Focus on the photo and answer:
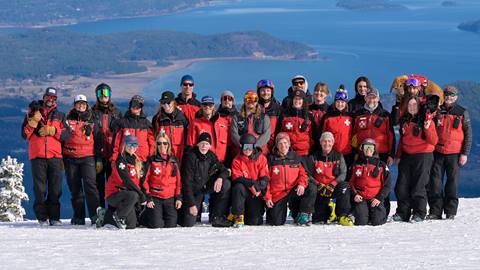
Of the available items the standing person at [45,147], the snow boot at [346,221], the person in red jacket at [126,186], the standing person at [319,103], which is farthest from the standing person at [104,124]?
the snow boot at [346,221]

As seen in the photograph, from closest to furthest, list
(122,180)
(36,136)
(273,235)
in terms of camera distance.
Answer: (273,235)
(122,180)
(36,136)

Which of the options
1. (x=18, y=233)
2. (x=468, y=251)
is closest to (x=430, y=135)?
(x=468, y=251)

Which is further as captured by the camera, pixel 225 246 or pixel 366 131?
pixel 366 131

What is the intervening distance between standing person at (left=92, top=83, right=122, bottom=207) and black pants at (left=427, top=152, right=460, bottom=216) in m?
3.62

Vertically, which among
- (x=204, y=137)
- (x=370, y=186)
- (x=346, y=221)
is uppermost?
(x=204, y=137)

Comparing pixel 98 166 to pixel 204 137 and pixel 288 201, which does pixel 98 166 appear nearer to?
pixel 204 137

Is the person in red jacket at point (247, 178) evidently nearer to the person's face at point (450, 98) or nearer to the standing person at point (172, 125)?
the standing person at point (172, 125)

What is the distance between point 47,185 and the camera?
29.3 ft

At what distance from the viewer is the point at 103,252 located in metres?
6.58

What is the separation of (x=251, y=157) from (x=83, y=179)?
1.99 m

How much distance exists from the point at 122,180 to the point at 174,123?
92cm

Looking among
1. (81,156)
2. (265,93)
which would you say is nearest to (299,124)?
(265,93)

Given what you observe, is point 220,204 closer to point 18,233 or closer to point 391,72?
point 18,233

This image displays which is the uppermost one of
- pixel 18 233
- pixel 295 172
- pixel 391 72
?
pixel 295 172
